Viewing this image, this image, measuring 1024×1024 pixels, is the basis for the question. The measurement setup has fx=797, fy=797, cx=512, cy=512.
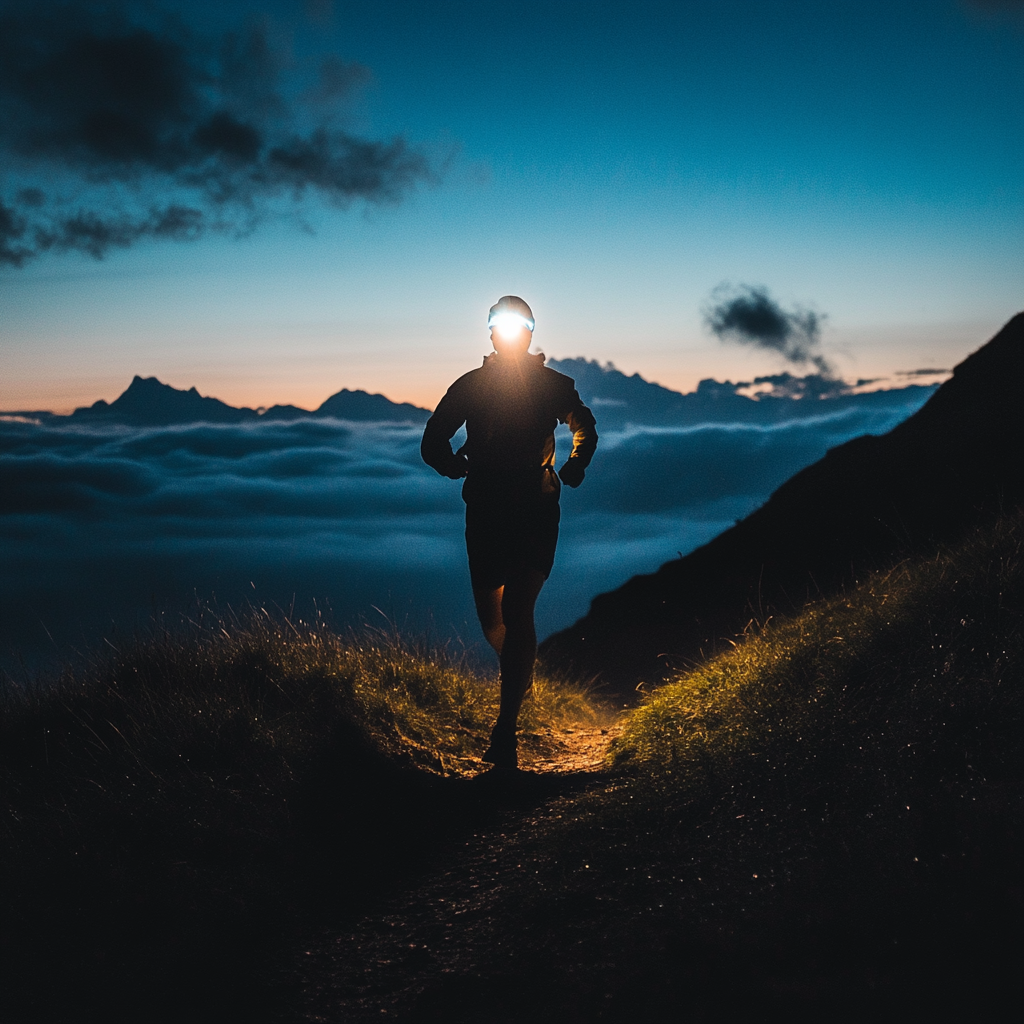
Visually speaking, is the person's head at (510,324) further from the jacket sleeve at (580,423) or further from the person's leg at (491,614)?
the person's leg at (491,614)

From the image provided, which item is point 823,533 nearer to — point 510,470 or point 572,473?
point 572,473

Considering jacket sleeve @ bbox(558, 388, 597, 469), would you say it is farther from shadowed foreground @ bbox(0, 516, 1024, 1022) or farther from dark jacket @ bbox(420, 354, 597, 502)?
shadowed foreground @ bbox(0, 516, 1024, 1022)

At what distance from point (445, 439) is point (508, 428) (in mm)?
405

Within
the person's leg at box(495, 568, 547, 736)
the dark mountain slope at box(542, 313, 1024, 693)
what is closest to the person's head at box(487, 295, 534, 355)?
the person's leg at box(495, 568, 547, 736)

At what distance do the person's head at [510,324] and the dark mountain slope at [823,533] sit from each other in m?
3.85

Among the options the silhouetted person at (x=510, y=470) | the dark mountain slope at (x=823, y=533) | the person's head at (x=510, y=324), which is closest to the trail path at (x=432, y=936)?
the silhouetted person at (x=510, y=470)

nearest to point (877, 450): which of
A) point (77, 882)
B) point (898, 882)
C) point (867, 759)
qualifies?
point (867, 759)

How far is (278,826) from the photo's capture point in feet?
11.5

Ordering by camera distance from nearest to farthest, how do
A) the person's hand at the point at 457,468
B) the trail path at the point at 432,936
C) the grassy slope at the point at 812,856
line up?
the grassy slope at the point at 812,856, the trail path at the point at 432,936, the person's hand at the point at 457,468

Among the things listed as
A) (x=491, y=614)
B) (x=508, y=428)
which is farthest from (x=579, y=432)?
(x=491, y=614)

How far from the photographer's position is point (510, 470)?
4.61 metres

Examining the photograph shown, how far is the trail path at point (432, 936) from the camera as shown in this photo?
2.39 meters

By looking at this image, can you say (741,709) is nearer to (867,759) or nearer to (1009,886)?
(867,759)

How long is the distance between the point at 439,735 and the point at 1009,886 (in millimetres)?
3268
